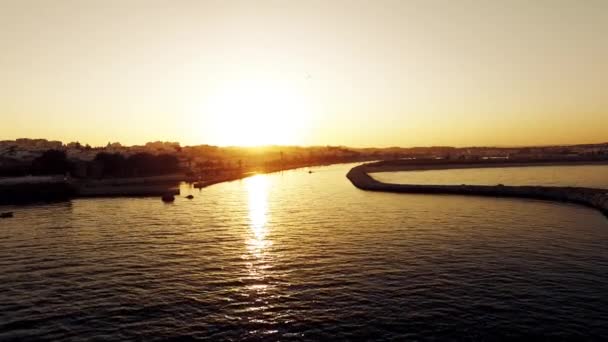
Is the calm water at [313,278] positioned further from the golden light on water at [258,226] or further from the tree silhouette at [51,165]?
the tree silhouette at [51,165]

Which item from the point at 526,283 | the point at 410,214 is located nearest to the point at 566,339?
the point at 526,283

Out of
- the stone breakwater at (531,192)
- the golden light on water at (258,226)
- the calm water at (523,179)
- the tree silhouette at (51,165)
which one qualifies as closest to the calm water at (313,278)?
the golden light on water at (258,226)

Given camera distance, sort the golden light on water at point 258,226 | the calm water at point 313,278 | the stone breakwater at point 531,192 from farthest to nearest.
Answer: the stone breakwater at point 531,192 < the golden light on water at point 258,226 < the calm water at point 313,278

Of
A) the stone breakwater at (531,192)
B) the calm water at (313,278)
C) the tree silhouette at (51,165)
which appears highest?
the tree silhouette at (51,165)

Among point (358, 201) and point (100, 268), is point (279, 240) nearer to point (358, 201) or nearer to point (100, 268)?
point (100, 268)

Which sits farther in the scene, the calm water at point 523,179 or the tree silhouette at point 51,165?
the tree silhouette at point 51,165

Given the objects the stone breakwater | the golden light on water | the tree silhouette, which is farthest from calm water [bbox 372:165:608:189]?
the tree silhouette

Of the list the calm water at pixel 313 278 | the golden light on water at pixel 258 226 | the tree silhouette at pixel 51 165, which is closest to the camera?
the calm water at pixel 313 278

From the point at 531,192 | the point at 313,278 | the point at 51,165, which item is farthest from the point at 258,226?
the point at 51,165

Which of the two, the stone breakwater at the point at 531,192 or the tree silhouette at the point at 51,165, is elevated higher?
the tree silhouette at the point at 51,165
